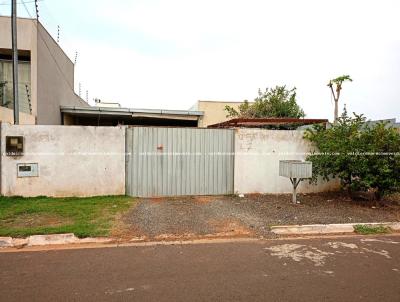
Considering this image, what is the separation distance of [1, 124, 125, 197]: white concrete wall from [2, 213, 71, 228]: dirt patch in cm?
191

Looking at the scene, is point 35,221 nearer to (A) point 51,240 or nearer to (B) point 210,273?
(A) point 51,240

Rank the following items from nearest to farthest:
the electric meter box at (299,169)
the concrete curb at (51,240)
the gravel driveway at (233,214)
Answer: the concrete curb at (51,240) < the gravel driveway at (233,214) < the electric meter box at (299,169)

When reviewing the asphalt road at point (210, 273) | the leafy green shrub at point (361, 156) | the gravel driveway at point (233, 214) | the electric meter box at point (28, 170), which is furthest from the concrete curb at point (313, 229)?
the electric meter box at point (28, 170)

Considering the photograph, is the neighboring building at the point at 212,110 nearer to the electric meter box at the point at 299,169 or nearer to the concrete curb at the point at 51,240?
the electric meter box at the point at 299,169

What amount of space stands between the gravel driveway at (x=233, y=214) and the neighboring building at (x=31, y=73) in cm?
645

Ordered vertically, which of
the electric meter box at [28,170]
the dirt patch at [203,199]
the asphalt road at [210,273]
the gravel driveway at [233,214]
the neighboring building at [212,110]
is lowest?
the asphalt road at [210,273]

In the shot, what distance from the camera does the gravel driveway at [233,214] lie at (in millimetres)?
6117

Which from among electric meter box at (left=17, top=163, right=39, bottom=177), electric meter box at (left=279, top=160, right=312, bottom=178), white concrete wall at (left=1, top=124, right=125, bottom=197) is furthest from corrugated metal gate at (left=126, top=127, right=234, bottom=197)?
electric meter box at (left=17, top=163, right=39, bottom=177)

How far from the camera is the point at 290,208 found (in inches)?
318

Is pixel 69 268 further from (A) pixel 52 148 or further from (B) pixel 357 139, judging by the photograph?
(B) pixel 357 139

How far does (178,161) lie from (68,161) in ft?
10.2

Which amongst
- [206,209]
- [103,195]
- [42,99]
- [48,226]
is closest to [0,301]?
[48,226]

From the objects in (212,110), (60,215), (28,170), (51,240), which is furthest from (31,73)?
(212,110)

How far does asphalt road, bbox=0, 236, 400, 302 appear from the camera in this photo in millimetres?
3567
